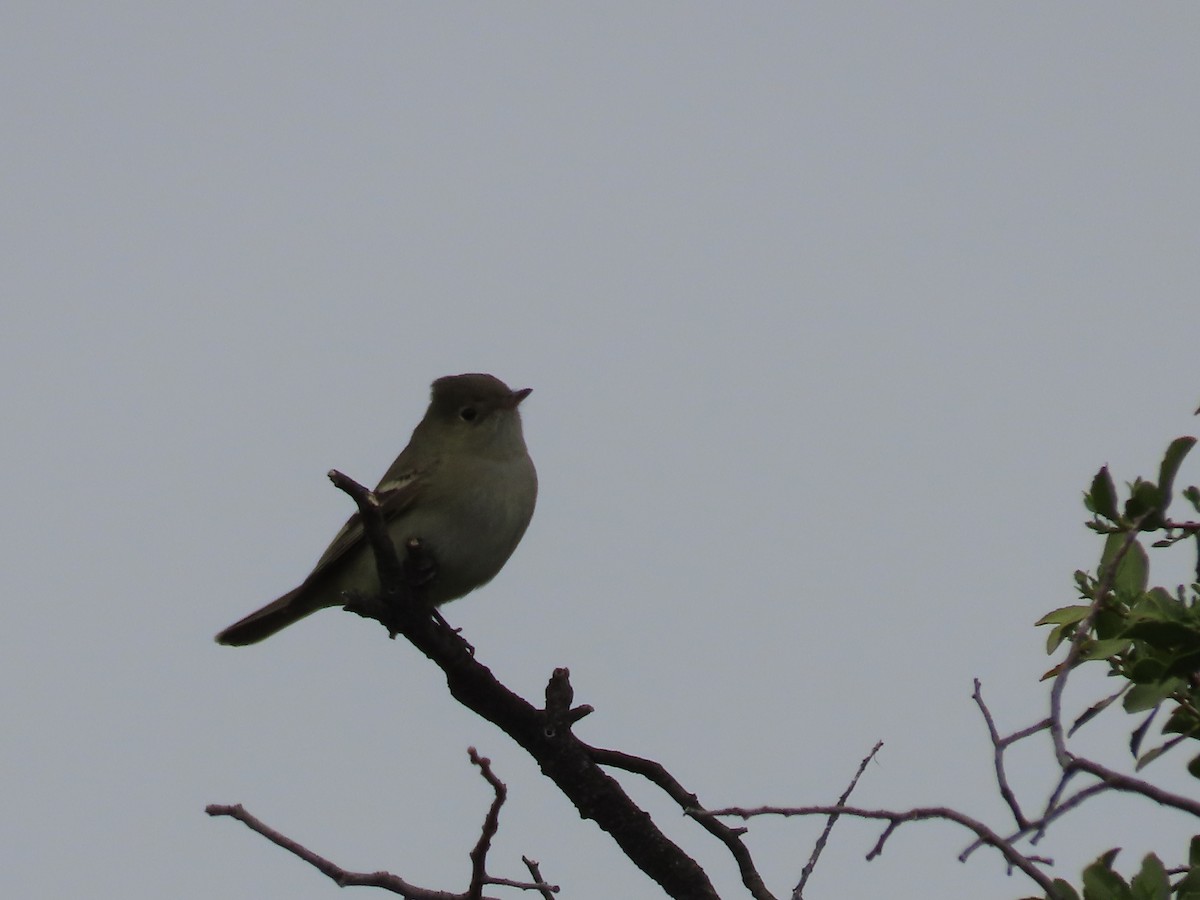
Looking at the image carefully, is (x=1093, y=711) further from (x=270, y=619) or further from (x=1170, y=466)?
(x=270, y=619)

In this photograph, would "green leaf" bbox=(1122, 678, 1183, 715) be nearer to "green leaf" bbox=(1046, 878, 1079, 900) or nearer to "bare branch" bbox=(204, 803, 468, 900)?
"green leaf" bbox=(1046, 878, 1079, 900)

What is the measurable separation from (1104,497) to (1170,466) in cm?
23

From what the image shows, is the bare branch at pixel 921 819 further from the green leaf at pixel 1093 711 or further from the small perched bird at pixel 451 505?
the small perched bird at pixel 451 505

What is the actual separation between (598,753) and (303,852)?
1280 millimetres

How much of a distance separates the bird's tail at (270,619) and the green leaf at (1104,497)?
5352mm

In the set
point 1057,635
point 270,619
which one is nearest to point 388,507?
point 270,619

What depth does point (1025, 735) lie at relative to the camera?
10.2 ft

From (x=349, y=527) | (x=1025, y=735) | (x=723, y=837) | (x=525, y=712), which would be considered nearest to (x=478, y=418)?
(x=349, y=527)

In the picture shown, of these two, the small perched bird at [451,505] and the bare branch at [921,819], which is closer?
the bare branch at [921,819]

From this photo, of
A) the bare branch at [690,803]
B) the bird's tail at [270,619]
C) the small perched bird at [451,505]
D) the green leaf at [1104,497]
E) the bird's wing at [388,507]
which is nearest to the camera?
the green leaf at [1104,497]

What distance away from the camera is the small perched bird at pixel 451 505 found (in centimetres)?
800

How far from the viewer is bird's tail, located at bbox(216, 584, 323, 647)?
8664 mm

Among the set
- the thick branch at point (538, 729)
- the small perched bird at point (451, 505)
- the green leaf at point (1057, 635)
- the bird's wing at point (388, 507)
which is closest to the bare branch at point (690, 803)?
the thick branch at point (538, 729)

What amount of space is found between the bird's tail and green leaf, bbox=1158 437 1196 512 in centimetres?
555
